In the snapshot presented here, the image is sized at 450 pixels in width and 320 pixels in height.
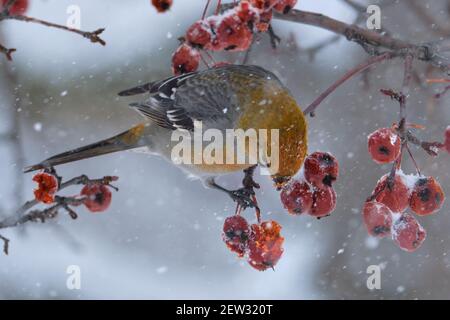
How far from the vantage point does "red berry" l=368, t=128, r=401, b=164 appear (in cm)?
170

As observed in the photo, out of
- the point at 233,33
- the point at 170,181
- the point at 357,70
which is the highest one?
the point at 170,181

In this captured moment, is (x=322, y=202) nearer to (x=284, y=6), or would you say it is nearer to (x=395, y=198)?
(x=395, y=198)

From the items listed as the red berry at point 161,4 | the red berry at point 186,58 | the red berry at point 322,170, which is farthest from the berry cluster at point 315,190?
the red berry at point 161,4

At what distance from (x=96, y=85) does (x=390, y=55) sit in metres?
2.37

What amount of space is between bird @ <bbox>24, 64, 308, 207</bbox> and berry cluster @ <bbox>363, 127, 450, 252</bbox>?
42 centimetres

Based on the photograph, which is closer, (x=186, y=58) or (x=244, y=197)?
(x=186, y=58)

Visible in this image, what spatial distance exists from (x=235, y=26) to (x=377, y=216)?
66 cm

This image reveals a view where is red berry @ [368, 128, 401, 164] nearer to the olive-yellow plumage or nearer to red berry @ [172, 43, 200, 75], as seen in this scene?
the olive-yellow plumage

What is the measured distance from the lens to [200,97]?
94.9 inches

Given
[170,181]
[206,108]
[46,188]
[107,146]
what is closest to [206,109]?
[206,108]

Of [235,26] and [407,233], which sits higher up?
[235,26]

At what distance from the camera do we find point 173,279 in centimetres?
461

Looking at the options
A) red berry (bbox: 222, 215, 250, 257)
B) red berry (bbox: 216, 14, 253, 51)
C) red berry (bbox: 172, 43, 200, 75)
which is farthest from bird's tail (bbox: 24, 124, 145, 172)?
red berry (bbox: 216, 14, 253, 51)

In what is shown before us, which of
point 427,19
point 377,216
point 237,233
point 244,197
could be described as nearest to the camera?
point 377,216
